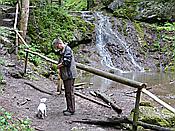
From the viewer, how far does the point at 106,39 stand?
790 inches

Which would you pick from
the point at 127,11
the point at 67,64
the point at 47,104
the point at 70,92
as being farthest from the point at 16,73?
the point at 127,11

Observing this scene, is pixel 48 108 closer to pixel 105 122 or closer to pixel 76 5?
pixel 105 122

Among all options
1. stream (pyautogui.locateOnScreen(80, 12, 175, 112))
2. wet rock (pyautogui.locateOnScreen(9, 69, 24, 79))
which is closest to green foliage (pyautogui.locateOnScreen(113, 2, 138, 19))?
stream (pyautogui.locateOnScreen(80, 12, 175, 112))

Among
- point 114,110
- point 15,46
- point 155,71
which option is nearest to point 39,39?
point 15,46

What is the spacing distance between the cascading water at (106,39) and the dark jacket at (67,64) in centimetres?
1095

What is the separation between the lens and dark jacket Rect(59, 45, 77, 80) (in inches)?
283

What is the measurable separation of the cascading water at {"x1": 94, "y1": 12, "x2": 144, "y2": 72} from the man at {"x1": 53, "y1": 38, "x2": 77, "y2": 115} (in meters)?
10.8

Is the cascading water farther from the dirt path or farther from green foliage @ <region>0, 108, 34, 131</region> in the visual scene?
green foliage @ <region>0, 108, 34, 131</region>

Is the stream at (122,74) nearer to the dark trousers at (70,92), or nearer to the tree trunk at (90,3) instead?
the dark trousers at (70,92)

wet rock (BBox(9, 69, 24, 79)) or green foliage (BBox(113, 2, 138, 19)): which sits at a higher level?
green foliage (BBox(113, 2, 138, 19))

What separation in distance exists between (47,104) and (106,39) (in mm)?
12037

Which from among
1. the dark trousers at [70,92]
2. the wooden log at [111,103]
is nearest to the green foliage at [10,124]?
the dark trousers at [70,92]

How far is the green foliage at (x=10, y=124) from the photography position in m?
5.42

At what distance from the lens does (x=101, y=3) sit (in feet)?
84.7
